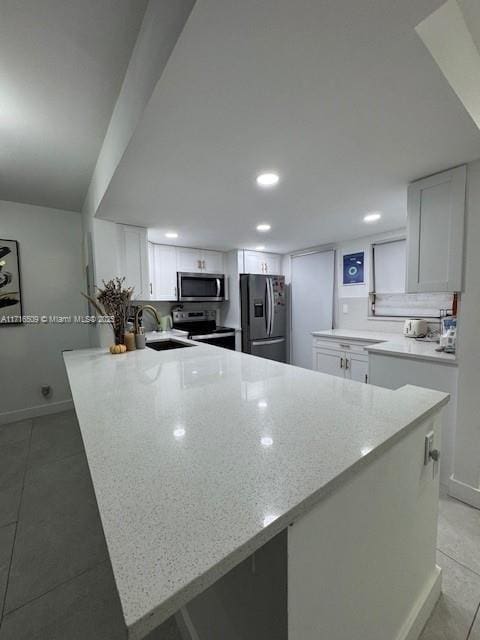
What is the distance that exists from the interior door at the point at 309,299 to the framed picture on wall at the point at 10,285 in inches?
146

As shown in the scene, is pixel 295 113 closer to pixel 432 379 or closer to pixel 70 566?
pixel 432 379

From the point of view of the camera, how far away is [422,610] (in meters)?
1.11

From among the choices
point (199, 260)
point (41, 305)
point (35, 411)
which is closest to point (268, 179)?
point (199, 260)

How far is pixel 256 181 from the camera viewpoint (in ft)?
6.08

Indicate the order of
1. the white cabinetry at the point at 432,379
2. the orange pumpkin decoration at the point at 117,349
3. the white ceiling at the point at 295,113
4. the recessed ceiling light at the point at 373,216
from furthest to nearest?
the recessed ceiling light at the point at 373,216, the orange pumpkin decoration at the point at 117,349, the white cabinetry at the point at 432,379, the white ceiling at the point at 295,113

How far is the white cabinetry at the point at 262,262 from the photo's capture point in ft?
13.8

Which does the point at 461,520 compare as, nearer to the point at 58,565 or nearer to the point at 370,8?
the point at 58,565

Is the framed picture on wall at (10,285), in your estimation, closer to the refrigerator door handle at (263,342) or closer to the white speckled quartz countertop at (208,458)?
the white speckled quartz countertop at (208,458)

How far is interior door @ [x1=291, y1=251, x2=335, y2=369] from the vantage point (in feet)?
13.2

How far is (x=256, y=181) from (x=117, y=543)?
194 cm

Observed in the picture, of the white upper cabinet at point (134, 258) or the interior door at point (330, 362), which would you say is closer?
the white upper cabinet at point (134, 258)

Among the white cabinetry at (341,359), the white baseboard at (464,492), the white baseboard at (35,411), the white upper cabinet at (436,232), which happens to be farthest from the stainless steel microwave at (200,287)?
the white baseboard at (464,492)

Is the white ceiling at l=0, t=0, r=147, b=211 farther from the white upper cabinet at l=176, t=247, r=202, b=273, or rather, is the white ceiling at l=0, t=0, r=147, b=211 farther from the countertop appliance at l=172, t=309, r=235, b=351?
the countertop appliance at l=172, t=309, r=235, b=351

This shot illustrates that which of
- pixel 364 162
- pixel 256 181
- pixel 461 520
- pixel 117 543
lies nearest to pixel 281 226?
pixel 256 181
